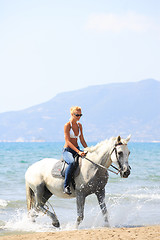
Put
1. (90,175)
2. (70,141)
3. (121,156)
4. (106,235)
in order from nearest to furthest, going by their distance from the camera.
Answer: (106,235)
(121,156)
(90,175)
(70,141)

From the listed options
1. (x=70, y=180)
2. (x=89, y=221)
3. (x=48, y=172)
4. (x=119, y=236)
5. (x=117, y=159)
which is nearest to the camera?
(x=119, y=236)

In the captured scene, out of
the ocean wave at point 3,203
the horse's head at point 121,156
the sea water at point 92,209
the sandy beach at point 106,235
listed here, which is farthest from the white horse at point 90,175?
the ocean wave at point 3,203

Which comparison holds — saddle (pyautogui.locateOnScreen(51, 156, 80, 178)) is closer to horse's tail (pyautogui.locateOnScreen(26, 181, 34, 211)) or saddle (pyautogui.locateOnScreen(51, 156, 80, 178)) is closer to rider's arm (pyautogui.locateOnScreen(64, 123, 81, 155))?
rider's arm (pyautogui.locateOnScreen(64, 123, 81, 155))

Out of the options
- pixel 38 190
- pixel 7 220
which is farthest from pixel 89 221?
pixel 7 220

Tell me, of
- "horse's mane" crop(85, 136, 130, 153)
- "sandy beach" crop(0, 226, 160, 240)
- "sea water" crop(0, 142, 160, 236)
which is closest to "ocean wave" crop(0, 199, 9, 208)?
"sea water" crop(0, 142, 160, 236)

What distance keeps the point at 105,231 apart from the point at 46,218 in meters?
3.85

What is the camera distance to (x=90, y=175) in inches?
315

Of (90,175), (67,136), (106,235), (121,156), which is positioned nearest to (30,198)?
(90,175)

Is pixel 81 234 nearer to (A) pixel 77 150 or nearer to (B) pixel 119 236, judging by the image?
(B) pixel 119 236

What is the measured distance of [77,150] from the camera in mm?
7879

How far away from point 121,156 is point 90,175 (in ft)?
2.74

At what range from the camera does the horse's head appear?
744 cm

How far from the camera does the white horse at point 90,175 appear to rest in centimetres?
759

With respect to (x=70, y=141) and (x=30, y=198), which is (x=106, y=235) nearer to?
(x=70, y=141)
